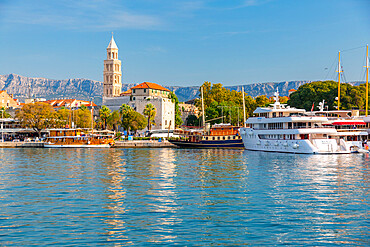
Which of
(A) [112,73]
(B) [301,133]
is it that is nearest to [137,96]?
(A) [112,73]

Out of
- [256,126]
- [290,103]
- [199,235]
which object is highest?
[290,103]

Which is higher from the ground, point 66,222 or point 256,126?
point 256,126

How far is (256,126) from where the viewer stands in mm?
54938

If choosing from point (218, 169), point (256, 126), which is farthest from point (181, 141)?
point (218, 169)

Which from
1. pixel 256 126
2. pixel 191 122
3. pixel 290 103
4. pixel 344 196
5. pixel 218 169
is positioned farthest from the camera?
pixel 191 122

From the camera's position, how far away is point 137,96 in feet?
322

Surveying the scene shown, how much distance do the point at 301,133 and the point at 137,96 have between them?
57248 millimetres

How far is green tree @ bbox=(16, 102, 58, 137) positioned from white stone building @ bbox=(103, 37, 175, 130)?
21.0 metres

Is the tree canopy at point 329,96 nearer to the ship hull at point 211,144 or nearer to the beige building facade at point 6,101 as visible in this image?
the ship hull at point 211,144

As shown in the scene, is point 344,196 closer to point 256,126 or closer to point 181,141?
point 256,126

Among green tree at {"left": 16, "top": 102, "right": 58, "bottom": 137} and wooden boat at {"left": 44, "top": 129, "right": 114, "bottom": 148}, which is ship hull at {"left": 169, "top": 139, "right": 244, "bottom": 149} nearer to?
wooden boat at {"left": 44, "top": 129, "right": 114, "bottom": 148}

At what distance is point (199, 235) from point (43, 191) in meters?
11.1

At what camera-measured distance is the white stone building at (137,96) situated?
91.4 metres

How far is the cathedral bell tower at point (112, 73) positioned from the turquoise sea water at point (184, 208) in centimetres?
9304
